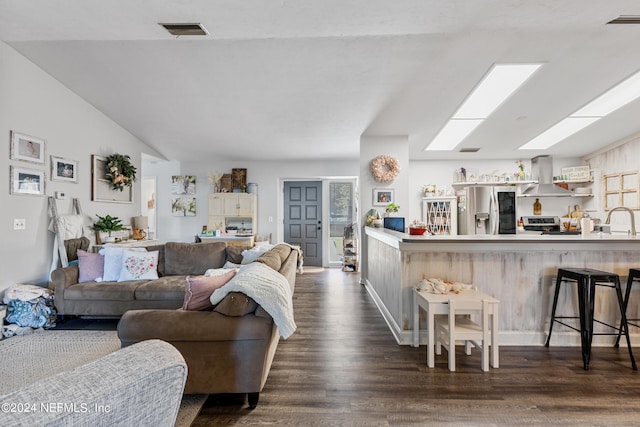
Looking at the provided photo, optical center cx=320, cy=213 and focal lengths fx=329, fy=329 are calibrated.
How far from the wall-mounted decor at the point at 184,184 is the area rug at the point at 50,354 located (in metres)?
4.28

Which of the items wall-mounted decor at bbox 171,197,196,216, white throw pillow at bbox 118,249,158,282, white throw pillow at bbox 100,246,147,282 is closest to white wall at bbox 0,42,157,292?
white throw pillow at bbox 100,246,147,282

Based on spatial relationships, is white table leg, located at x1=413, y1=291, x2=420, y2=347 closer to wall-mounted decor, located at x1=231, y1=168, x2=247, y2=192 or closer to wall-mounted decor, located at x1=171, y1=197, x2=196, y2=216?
wall-mounted decor, located at x1=231, y1=168, x2=247, y2=192

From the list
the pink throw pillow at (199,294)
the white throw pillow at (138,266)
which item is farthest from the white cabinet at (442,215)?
the pink throw pillow at (199,294)

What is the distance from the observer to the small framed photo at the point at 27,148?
11.6ft

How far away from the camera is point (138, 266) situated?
3879 mm

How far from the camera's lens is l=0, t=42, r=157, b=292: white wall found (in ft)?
11.3

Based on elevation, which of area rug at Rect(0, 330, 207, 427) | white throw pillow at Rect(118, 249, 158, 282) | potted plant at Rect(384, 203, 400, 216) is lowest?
area rug at Rect(0, 330, 207, 427)

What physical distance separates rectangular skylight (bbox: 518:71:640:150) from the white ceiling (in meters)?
0.19

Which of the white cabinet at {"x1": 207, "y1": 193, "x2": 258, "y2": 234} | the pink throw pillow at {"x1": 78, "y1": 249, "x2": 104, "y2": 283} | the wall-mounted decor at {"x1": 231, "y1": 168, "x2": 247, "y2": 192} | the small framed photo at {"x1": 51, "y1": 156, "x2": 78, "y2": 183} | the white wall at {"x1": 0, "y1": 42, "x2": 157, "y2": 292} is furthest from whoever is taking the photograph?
the wall-mounted decor at {"x1": 231, "y1": 168, "x2": 247, "y2": 192}

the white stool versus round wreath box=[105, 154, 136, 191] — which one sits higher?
round wreath box=[105, 154, 136, 191]

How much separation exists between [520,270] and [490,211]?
112 inches

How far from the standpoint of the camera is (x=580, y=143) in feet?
19.2

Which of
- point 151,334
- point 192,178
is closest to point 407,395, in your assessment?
point 151,334

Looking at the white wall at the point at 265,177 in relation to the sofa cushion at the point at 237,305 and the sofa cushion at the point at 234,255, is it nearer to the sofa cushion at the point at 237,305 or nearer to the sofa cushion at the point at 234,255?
the sofa cushion at the point at 234,255
